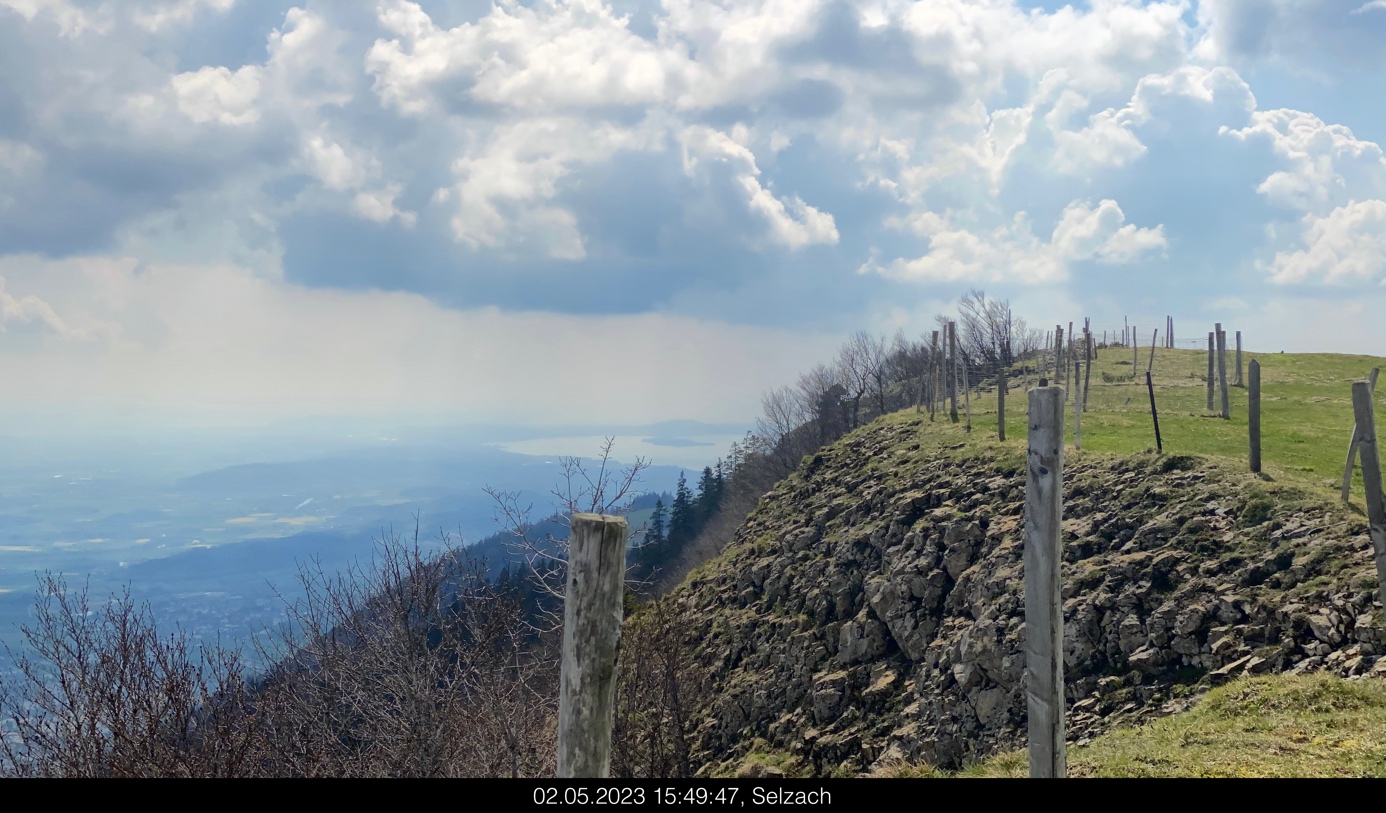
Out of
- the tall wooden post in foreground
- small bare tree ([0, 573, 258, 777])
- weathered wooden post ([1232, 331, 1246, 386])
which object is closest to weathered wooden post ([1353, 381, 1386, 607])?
the tall wooden post in foreground

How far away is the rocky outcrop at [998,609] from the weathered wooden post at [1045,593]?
27.0 ft

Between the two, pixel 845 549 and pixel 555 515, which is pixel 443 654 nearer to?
pixel 555 515

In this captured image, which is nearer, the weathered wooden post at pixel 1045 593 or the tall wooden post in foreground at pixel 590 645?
the tall wooden post in foreground at pixel 590 645

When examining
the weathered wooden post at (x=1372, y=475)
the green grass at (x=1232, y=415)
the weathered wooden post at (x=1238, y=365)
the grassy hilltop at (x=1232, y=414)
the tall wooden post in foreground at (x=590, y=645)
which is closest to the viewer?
the tall wooden post in foreground at (x=590, y=645)

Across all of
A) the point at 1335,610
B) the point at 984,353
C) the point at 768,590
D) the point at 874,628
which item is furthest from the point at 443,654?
the point at 984,353

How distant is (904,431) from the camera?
1409 inches

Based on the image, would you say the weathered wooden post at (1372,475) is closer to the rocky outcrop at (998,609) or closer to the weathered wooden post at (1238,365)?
the rocky outcrop at (998,609)

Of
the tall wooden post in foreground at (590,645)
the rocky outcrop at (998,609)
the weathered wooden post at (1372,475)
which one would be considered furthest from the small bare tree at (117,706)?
the weathered wooden post at (1372,475)

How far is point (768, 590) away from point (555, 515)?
1531 cm

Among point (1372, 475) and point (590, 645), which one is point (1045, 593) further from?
point (1372, 475)

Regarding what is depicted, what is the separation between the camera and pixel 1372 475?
26.2ft

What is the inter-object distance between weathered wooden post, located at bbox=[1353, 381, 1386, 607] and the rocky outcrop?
3476 mm

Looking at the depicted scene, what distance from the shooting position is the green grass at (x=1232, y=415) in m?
19.8

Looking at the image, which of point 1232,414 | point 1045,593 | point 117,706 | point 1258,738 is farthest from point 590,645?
point 1232,414
